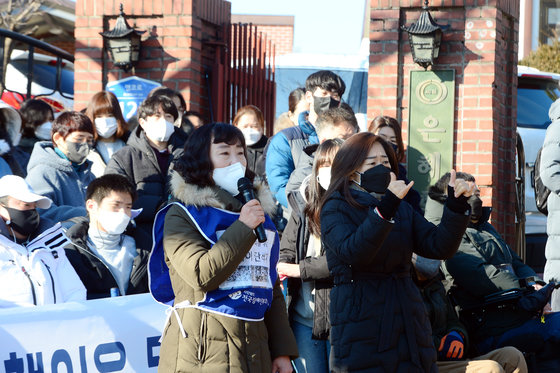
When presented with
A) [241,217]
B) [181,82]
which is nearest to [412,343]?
[241,217]

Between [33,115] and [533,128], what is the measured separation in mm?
5943

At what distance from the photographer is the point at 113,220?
531 centimetres

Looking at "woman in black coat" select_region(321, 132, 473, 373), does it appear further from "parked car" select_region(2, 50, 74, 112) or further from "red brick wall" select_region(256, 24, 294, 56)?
"red brick wall" select_region(256, 24, 294, 56)

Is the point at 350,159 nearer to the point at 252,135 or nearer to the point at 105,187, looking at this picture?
the point at 105,187

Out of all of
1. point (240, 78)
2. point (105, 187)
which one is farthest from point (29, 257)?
point (240, 78)

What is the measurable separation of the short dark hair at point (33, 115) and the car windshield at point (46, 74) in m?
6.64

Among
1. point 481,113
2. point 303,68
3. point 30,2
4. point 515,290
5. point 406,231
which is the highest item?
point 30,2

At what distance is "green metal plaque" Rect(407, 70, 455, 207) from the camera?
7.89 metres

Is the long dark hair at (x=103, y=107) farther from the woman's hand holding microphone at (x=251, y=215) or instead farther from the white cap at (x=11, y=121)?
the woman's hand holding microphone at (x=251, y=215)

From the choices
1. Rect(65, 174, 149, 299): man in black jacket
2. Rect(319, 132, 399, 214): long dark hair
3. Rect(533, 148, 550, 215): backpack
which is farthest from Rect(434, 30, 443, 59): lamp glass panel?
Rect(319, 132, 399, 214): long dark hair

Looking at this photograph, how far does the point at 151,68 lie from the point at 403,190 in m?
5.46

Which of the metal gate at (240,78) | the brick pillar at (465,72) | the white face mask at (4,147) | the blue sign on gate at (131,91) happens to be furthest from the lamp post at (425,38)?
the white face mask at (4,147)

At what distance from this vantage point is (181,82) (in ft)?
27.7

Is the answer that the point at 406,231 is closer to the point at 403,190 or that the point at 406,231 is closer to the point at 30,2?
the point at 403,190
